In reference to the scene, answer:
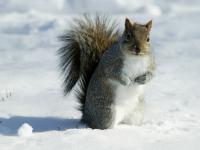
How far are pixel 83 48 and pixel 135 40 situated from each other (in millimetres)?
865

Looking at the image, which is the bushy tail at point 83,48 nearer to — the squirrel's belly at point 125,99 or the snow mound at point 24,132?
the squirrel's belly at point 125,99

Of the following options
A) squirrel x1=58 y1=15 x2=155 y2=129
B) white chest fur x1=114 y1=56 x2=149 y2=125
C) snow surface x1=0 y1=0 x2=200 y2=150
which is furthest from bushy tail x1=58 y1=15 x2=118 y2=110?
white chest fur x1=114 y1=56 x2=149 y2=125

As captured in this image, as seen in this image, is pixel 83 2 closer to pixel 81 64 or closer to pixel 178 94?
pixel 178 94

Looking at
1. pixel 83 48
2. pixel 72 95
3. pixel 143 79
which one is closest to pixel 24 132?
pixel 143 79

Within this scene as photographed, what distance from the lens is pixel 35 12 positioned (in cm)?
1202

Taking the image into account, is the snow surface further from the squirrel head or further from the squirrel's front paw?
the squirrel head

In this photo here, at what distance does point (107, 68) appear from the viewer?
207 inches

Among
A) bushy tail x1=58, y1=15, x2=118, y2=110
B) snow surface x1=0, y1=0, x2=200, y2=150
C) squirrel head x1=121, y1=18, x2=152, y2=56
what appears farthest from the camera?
bushy tail x1=58, y1=15, x2=118, y2=110

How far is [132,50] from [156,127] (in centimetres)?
79

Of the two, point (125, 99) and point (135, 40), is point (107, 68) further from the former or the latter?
point (135, 40)

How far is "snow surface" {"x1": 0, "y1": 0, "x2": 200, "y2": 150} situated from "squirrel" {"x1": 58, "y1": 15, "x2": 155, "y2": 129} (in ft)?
0.54

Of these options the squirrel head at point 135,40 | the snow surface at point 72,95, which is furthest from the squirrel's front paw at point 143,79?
the snow surface at point 72,95

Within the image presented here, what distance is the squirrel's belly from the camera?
5.26 m

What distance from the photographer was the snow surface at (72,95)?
15.5 ft
